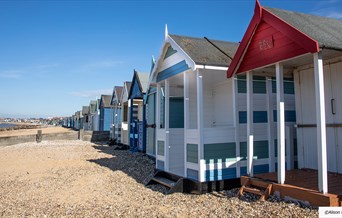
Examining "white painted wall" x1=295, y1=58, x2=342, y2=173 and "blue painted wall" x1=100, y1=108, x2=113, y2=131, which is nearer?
"white painted wall" x1=295, y1=58, x2=342, y2=173

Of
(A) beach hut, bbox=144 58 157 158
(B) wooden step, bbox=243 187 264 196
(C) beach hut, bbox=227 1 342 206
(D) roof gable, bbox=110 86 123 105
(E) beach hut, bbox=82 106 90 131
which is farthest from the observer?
(E) beach hut, bbox=82 106 90 131

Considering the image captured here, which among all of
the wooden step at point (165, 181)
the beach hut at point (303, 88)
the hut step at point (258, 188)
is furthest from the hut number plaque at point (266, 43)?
the wooden step at point (165, 181)

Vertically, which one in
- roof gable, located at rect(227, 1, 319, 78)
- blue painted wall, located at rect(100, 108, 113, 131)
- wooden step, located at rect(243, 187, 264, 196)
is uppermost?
roof gable, located at rect(227, 1, 319, 78)

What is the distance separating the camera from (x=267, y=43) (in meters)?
6.07

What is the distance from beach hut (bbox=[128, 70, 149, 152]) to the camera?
15.7 metres

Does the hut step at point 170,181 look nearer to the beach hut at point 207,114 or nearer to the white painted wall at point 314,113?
the beach hut at point 207,114

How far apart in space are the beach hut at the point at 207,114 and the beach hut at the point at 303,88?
1.54 ft

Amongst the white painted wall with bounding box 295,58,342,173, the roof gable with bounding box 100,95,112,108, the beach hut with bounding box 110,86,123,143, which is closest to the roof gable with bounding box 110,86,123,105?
the beach hut with bounding box 110,86,123,143

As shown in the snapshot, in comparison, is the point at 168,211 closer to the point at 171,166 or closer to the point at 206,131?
the point at 206,131

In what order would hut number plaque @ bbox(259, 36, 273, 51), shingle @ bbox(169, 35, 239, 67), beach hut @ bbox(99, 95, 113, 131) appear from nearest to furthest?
hut number plaque @ bbox(259, 36, 273, 51) < shingle @ bbox(169, 35, 239, 67) < beach hut @ bbox(99, 95, 113, 131)

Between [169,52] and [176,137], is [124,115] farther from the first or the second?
[169,52]

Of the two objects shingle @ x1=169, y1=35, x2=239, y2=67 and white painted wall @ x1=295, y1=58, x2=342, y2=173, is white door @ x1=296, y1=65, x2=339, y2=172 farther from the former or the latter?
shingle @ x1=169, y1=35, x2=239, y2=67

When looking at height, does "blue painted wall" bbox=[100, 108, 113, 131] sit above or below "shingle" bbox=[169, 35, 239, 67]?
below

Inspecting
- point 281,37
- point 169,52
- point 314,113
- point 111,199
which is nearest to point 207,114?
point 169,52
